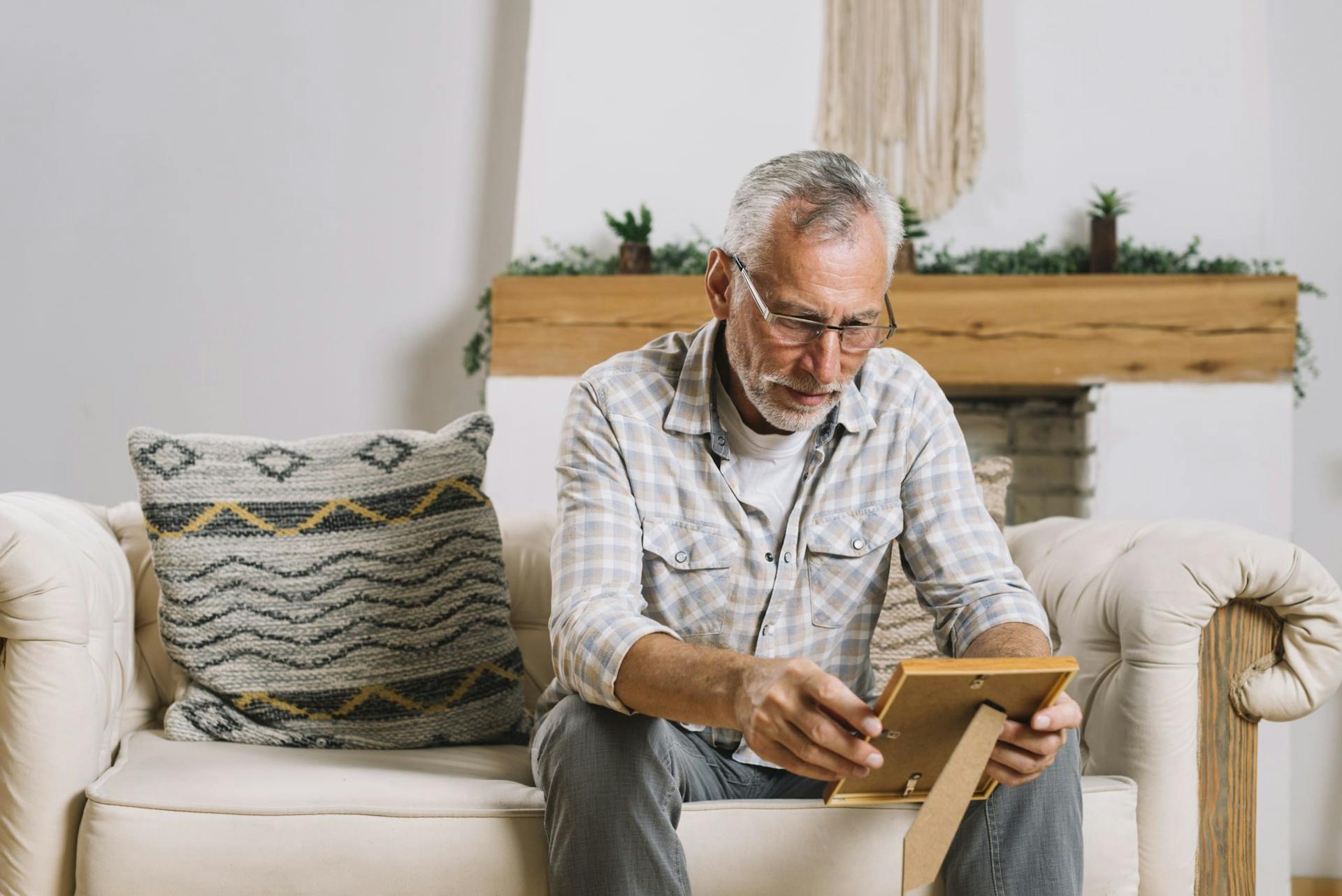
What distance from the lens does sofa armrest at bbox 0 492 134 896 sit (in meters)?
1.28

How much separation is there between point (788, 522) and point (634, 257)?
4.85 ft

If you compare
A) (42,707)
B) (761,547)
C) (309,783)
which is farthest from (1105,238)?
(42,707)

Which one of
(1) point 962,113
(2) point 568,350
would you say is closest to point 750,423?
(2) point 568,350

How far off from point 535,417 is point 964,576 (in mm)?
1562

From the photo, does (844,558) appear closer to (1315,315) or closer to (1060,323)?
(1060,323)

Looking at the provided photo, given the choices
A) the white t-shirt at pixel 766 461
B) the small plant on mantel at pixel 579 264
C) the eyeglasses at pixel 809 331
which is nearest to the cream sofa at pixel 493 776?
the white t-shirt at pixel 766 461

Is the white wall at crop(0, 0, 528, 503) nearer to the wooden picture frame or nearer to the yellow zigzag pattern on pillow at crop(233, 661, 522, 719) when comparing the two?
the yellow zigzag pattern on pillow at crop(233, 661, 522, 719)

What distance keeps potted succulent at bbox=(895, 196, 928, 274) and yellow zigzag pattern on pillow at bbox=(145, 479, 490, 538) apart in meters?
1.37

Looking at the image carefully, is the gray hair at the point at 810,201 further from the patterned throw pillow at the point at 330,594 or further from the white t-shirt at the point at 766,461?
the patterned throw pillow at the point at 330,594

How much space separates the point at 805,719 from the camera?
0.92 m

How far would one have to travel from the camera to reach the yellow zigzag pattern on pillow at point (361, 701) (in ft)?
5.05

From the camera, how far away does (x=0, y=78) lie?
3.01 meters

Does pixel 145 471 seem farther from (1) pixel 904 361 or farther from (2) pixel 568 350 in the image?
(2) pixel 568 350

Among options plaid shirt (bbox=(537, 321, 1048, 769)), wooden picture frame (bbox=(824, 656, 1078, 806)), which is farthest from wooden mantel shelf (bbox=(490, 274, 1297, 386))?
wooden picture frame (bbox=(824, 656, 1078, 806))
